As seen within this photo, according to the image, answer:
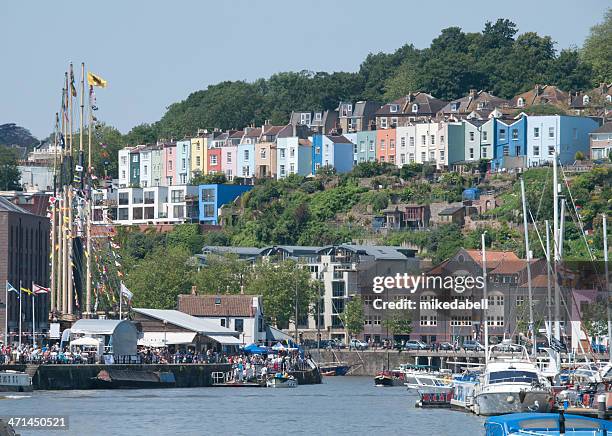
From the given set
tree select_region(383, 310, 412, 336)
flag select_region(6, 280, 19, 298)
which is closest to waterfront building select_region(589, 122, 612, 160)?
tree select_region(383, 310, 412, 336)

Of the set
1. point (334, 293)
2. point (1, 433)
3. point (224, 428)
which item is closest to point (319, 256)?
point (334, 293)

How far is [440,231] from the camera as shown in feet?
618

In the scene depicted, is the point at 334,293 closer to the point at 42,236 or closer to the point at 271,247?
the point at 271,247

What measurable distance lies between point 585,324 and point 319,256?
5339cm

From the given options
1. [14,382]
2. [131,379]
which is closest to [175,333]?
[131,379]

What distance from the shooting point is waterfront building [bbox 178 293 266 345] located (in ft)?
464

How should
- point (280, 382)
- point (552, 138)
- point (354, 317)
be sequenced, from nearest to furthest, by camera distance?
point (280, 382)
point (354, 317)
point (552, 138)

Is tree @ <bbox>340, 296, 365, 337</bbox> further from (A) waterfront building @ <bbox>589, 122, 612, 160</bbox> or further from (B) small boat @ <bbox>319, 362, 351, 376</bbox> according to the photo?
(A) waterfront building @ <bbox>589, 122, 612, 160</bbox>

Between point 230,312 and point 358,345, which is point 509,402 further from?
point 358,345

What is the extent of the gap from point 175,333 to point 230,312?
62.9 ft

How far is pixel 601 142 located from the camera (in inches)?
7761

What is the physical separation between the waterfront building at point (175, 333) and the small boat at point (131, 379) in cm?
967

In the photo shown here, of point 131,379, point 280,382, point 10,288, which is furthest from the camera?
point 280,382

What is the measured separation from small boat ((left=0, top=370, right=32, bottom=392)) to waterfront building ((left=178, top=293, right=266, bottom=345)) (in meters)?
45.9
